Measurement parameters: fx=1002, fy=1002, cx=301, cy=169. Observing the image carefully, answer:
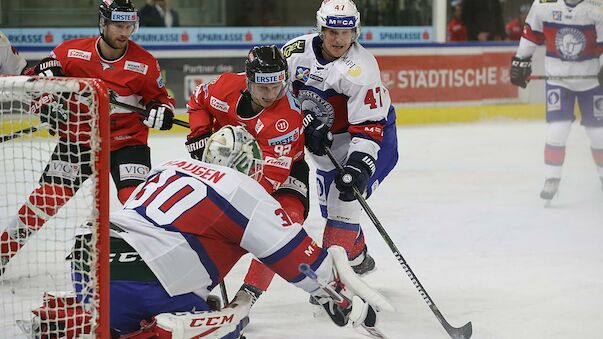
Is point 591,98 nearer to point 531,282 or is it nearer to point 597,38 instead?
point 597,38

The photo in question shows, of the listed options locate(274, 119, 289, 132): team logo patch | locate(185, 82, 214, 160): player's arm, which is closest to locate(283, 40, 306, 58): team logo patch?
locate(185, 82, 214, 160): player's arm

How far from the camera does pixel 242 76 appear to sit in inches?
128

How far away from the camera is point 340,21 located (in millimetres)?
3318

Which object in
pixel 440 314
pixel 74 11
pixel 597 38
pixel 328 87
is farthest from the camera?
pixel 74 11

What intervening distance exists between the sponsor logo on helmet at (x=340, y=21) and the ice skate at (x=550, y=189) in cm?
246

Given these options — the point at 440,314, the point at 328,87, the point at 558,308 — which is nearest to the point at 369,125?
the point at 328,87

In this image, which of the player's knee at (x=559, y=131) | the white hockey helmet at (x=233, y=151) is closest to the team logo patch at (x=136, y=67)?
the white hockey helmet at (x=233, y=151)

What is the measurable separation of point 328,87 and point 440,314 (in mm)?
855

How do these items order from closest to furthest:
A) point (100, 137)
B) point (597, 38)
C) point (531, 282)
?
point (100, 137), point (531, 282), point (597, 38)

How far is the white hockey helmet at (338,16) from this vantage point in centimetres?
331

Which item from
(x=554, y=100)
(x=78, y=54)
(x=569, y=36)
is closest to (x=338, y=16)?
(x=78, y=54)

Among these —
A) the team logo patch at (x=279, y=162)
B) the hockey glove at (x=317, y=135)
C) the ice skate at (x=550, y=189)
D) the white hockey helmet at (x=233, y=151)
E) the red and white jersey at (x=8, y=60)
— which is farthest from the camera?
the ice skate at (x=550, y=189)

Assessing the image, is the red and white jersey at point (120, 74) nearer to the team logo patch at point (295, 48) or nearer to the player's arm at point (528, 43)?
the team logo patch at point (295, 48)

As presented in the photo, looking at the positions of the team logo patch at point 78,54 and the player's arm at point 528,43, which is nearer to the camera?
the team logo patch at point 78,54
